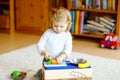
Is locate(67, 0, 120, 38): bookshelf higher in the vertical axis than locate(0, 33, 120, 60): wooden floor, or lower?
higher

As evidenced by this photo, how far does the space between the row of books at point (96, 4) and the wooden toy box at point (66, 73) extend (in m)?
1.81

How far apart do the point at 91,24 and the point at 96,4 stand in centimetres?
27

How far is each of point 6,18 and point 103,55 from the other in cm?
176

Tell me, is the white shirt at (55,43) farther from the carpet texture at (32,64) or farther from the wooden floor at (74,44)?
the wooden floor at (74,44)

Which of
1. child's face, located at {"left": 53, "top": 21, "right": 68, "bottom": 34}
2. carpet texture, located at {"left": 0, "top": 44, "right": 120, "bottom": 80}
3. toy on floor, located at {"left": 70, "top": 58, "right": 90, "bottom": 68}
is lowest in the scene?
carpet texture, located at {"left": 0, "top": 44, "right": 120, "bottom": 80}

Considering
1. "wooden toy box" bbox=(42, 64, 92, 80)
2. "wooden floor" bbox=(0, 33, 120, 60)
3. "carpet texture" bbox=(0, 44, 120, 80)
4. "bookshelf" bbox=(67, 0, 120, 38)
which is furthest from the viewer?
"bookshelf" bbox=(67, 0, 120, 38)

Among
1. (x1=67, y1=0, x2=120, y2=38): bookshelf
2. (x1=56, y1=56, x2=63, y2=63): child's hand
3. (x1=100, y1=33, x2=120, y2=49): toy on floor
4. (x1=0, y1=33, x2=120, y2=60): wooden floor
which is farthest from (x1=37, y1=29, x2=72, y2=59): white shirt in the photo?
(x1=67, y1=0, x2=120, y2=38): bookshelf

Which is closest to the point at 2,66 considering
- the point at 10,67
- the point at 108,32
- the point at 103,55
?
the point at 10,67

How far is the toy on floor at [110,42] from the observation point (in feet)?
10.1

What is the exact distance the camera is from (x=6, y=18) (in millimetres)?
3873

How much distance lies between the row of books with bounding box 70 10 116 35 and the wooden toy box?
1763 mm

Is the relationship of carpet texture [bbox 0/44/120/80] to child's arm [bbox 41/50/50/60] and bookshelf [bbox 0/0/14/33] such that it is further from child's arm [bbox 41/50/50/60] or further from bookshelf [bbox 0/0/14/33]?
bookshelf [bbox 0/0/14/33]

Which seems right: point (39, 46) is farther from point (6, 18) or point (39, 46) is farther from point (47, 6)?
point (6, 18)

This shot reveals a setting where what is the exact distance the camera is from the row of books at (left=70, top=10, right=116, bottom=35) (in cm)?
332
